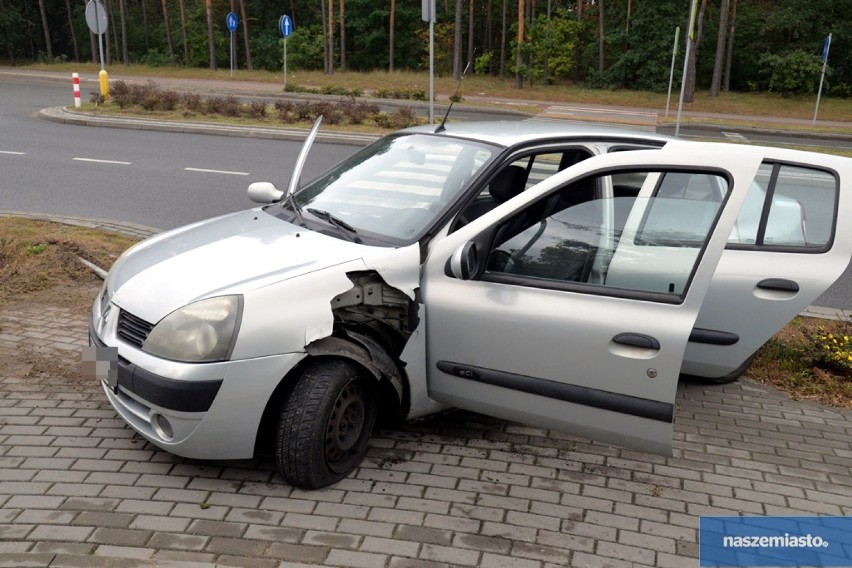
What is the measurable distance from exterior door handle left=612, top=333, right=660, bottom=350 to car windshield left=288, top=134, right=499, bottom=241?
1.19 meters

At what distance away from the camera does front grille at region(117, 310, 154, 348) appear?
3.58m

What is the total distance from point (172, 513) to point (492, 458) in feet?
5.36

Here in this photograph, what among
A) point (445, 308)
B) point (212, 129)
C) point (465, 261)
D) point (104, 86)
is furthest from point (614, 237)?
point (104, 86)

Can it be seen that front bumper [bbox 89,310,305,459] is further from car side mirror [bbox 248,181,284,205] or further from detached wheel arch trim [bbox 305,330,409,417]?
car side mirror [bbox 248,181,284,205]

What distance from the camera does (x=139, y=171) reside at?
41.5 feet

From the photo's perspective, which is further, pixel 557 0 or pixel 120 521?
pixel 557 0

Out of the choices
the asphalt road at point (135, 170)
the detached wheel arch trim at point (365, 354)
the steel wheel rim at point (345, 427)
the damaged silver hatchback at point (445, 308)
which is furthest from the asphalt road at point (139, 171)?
the steel wheel rim at point (345, 427)

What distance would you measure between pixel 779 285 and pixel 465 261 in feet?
6.50

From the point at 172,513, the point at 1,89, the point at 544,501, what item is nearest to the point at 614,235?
the point at 544,501

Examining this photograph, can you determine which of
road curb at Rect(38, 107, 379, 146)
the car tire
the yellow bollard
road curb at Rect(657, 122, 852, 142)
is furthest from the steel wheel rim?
road curb at Rect(657, 122, 852, 142)

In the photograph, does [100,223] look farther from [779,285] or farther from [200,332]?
[779,285]

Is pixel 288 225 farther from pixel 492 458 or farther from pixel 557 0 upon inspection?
pixel 557 0

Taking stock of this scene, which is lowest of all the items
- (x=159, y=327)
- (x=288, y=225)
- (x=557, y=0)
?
(x=159, y=327)

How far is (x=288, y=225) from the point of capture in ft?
14.2
